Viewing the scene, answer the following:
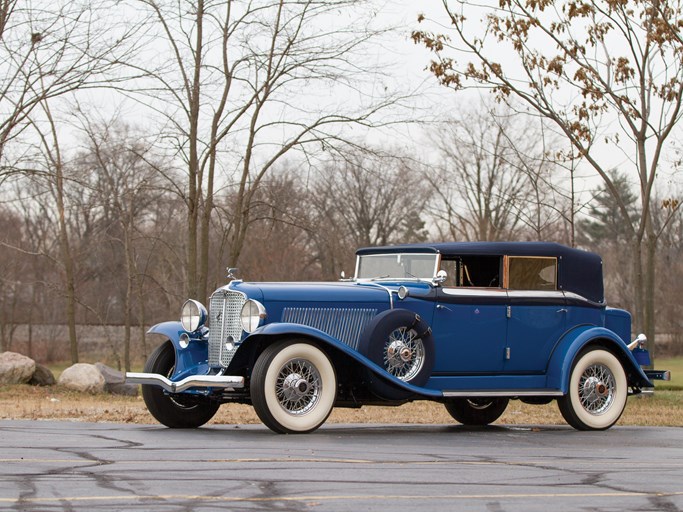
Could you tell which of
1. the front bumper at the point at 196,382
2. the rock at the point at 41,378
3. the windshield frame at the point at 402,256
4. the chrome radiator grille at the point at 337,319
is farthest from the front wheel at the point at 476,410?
the rock at the point at 41,378

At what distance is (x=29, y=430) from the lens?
35.0 ft

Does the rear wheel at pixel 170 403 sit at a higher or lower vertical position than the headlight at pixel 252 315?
lower

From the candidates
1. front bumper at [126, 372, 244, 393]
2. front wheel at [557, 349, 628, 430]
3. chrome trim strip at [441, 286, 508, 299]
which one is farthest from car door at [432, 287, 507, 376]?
front bumper at [126, 372, 244, 393]

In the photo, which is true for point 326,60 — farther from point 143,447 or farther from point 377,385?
point 143,447

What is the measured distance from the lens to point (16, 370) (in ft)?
67.3

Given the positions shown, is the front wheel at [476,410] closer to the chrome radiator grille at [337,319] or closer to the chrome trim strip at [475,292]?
the chrome trim strip at [475,292]

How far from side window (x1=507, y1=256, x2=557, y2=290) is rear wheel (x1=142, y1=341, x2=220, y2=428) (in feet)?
11.1

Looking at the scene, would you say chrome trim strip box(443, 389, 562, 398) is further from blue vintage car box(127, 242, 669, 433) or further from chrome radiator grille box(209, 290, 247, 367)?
chrome radiator grille box(209, 290, 247, 367)

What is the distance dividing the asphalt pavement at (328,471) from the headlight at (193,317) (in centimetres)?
110

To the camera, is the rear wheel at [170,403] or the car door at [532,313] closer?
the rear wheel at [170,403]

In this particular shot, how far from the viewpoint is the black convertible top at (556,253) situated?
1201 cm

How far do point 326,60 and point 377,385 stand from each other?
10.7m

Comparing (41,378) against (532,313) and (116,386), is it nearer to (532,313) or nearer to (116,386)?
(116,386)

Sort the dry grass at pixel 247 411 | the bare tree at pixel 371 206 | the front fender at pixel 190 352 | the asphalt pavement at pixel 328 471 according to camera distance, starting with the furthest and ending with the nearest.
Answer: the bare tree at pixel 371 206
the dry grass at pixel 247 411
the front fender at pixel 190 352
the asphalt pavement at pixel 328 471
